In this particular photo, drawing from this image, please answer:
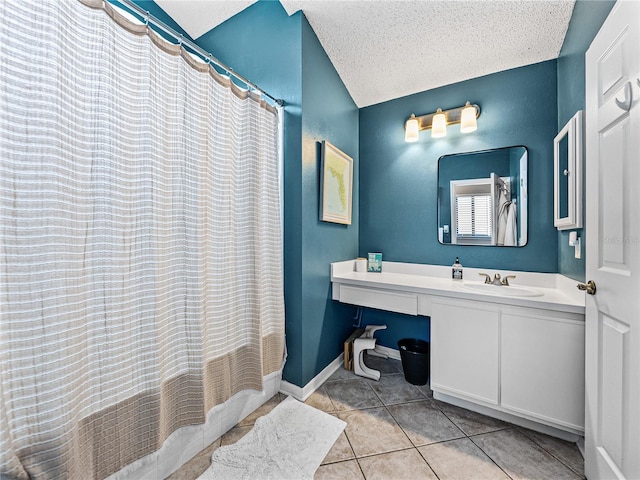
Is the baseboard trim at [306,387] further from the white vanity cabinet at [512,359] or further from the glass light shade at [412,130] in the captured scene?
the glass light shade at [412,130]

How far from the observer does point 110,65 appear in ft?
3.07

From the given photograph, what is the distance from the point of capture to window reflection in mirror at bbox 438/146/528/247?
1958 millimetres

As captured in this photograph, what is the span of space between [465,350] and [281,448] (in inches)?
47.4

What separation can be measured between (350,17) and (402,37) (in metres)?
0.39

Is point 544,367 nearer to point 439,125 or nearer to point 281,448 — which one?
point 281,448

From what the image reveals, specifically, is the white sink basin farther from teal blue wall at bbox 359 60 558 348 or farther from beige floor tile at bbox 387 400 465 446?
beige floor tile at bbox 387 400 465 446

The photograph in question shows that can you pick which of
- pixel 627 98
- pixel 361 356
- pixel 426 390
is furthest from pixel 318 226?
pixel 627 98

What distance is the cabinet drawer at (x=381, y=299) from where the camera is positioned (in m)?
1.81

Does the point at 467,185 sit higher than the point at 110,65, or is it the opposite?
the point at 110,65

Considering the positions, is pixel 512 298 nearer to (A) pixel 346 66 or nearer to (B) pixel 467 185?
(B) pixel 467 185

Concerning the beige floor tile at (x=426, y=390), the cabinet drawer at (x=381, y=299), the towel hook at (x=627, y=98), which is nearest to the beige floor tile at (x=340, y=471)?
the beige floor tile at (x=426, y=390)

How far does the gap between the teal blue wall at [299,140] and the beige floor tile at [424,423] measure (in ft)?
2.10

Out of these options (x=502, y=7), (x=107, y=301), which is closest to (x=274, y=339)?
(x=107, y=301)

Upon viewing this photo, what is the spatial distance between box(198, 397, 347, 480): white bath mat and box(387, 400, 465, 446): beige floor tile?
1.26 feet
